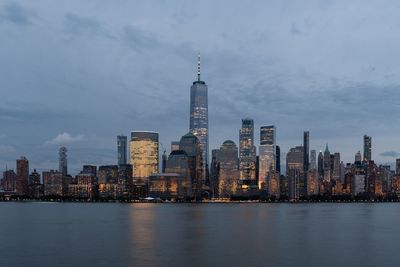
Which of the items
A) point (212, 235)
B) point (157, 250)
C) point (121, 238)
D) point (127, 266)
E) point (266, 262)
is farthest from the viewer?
point (212, 235)

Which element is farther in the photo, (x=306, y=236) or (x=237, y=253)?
(x=306, y=236)

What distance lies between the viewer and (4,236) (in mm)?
95750

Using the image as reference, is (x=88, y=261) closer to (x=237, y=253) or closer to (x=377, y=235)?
(x=237, y=253)

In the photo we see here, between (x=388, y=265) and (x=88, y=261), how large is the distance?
3750cm

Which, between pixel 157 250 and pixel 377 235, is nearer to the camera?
pixel 157 250

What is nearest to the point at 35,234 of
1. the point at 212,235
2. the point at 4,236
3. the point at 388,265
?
the point at 4,236

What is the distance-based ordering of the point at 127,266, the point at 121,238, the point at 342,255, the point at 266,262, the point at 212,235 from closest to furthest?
the point at 127,266, the point at 266,262, the point at 342,255, the point at 121,238, the point at 212,235

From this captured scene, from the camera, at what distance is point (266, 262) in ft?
212

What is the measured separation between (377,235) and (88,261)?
6117cm

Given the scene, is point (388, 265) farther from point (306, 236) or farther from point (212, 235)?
point (212, 235)

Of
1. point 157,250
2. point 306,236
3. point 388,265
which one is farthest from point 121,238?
point 388,265

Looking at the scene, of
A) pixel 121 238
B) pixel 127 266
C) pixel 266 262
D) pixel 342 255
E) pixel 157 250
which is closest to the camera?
pixel 127 266

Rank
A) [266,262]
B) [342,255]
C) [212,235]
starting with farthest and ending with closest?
[212,235] < [342,255] < [266,262]

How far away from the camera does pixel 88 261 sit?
63.8m
